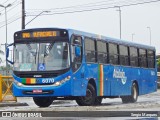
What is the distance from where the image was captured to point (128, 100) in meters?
27.6

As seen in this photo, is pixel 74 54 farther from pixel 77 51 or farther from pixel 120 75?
pixel 120 75

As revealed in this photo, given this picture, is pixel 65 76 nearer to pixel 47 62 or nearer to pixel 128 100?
pixel 47 62

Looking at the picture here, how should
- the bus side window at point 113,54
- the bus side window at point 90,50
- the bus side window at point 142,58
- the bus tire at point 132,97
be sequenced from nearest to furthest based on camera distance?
the bus side window at point 90,50 → the bus side window at point 113,54 → the bus tire at point 132,97 → the bus side window at point 142,58

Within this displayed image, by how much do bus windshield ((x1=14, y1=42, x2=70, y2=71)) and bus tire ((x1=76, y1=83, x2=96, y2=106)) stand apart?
1965mm

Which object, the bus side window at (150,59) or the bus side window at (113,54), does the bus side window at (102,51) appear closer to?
the bus side window at (113,54)

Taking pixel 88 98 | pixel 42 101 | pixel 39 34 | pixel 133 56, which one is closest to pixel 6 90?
pixel 42 101

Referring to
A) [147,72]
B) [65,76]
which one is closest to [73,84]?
[65,76]

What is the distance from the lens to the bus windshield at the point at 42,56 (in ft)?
67.0

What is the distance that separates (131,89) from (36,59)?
7946 mm

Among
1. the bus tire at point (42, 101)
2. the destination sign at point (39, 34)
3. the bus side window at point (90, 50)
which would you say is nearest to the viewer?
the destination sign at point (39, 34)

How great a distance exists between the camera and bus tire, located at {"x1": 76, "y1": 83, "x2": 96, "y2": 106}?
2178cm

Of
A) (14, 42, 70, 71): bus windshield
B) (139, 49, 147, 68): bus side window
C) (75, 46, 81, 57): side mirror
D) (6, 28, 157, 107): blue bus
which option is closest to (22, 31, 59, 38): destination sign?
(6, 28, 157, 107): blue bus

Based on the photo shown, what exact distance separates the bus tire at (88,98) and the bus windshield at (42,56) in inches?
77.4

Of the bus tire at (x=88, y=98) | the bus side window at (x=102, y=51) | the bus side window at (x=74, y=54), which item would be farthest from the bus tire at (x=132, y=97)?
the bus side window at (x=74, y=54)
